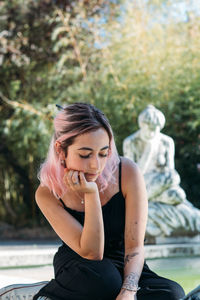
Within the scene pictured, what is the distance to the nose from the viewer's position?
169cm

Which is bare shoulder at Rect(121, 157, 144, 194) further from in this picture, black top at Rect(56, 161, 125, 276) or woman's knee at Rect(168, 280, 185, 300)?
woman's knee at Rect(168, 280, 185, 300)

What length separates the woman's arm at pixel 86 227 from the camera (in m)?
1.68

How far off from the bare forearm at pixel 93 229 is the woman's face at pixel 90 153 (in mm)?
71

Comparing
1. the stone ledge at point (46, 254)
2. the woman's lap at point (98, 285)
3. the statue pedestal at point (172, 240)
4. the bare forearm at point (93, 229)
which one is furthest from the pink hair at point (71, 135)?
the statue pedestal at point (172, 240)

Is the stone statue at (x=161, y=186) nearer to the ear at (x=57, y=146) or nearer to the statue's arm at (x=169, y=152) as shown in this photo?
the statue's arm at (x=169, y=152)

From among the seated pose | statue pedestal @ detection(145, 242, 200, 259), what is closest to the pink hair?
the seated pose

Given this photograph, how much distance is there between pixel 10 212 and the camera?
9.32m

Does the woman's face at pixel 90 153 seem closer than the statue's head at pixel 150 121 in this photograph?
Yes

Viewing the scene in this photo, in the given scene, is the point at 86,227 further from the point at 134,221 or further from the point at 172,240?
the point at 172,240

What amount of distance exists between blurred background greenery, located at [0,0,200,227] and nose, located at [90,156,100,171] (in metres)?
5.59

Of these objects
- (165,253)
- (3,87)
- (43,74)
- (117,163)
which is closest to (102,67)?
(43,74)

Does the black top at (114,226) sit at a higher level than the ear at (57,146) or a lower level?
lower

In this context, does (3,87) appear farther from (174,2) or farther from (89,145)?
(89,145)

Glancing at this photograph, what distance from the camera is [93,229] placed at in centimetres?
168
